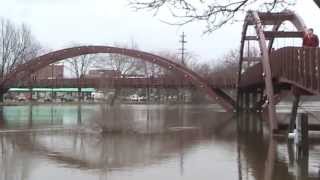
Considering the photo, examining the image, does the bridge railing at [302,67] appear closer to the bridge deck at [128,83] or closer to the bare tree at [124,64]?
the bridge deck at [128,83]

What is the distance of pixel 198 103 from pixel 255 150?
3901 inches

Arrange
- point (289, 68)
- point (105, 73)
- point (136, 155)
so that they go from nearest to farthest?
point (136, 155), point (289, 68), point (105, 73)

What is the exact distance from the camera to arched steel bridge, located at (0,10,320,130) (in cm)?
3394

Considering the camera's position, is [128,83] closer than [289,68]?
No

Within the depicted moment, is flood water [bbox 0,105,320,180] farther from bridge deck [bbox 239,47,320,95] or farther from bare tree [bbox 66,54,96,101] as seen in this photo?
bare tree [bbox 66,54,96,101]

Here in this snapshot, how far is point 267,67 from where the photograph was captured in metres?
45.2

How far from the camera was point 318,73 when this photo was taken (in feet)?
111

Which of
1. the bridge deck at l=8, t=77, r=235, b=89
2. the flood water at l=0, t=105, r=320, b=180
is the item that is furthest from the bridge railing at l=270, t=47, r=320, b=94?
the bridge deck at l=8, t=77, r=235, b=89

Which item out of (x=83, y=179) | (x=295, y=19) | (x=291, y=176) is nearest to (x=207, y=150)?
(x=291, y=176)

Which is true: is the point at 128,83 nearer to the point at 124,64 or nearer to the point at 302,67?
the point at 124,64

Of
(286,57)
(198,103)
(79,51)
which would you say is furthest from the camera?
(198,103)

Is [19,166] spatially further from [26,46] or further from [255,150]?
[26,46]

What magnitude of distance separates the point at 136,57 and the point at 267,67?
52191 mm

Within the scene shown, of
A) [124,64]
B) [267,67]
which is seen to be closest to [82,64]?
[124,64]
